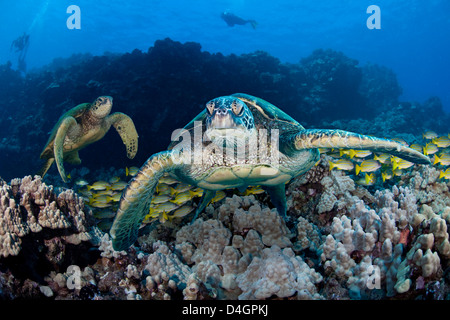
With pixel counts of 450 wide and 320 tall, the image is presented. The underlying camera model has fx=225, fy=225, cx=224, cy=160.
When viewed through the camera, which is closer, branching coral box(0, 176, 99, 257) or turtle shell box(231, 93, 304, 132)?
branching coral box(0, 176, 99, 257)

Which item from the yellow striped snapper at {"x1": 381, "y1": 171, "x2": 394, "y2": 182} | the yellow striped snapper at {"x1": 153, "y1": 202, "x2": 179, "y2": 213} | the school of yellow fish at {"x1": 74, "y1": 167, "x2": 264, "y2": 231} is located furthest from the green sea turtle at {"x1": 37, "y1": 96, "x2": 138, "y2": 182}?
the yellow striped snapper at {"x1": 381, "y1": 171, "x2": 394, "y2": 182}

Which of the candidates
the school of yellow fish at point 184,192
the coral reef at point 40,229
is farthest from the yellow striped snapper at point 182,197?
the coral reef at point 40,229

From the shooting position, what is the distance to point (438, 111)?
813 inches

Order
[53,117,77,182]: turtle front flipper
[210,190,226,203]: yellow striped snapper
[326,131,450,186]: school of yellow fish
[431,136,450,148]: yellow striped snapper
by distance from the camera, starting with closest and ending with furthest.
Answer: [210,190,226,203]: yellow striped snapper < [326,131,450,186]: school of yellow fish < [53,117,77,182]: turtle front flipper < [431,136,450,148]: yellow striped snapper

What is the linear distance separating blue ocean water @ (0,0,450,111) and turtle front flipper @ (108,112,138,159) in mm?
38555

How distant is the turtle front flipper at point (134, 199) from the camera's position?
2.34 meters

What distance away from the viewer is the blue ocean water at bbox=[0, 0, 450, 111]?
4038 cm

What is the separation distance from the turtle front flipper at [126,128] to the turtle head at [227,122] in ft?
16.7

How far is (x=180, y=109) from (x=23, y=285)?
8849 millimetres

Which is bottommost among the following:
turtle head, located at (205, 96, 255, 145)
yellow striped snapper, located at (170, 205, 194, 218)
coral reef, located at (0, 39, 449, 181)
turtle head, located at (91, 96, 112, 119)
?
yellow striped snapper, located at (170, 205, 194, 218)

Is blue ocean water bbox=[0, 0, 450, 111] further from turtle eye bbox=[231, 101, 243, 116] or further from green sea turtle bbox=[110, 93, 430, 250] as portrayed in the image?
turtle eye bbox=[231, 101, 243, 116]

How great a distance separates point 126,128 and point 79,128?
1295mm
